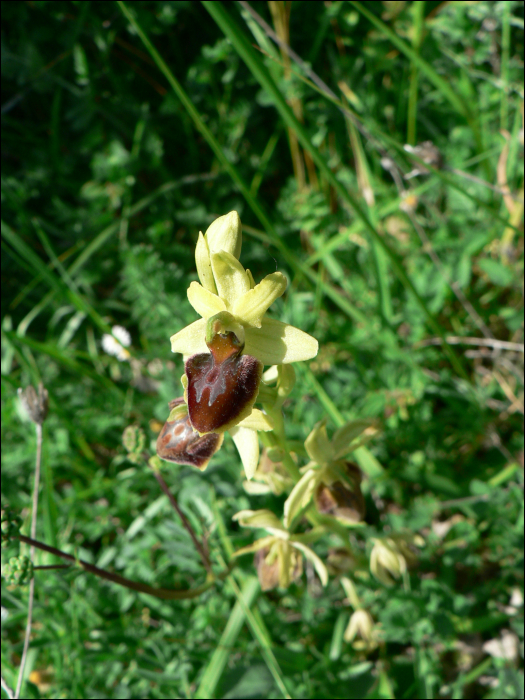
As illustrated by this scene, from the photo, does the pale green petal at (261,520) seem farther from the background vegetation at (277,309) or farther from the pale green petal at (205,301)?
the pale green petal at (205,301)

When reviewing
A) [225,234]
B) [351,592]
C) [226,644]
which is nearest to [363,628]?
[351,592]

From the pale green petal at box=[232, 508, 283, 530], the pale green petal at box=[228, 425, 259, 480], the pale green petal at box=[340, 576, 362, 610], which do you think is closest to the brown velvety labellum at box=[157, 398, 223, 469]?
the pale green petal at box=[228, 425, 259, 480]

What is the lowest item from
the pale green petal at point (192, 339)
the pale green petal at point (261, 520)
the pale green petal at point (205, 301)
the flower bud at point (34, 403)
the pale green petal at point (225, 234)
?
the pale green petal at point (261, 520)

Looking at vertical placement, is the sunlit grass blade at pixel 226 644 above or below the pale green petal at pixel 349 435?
below

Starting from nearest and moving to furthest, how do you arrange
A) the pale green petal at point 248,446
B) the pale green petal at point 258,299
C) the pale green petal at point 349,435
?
the pale green petal at point 258,299 < the pale green petal at point 248,446 < the pale green petal at point 349,435

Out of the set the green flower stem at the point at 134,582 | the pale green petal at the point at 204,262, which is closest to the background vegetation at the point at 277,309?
the green flower stem at the point at 134,582

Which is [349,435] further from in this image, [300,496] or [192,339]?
[192,339]

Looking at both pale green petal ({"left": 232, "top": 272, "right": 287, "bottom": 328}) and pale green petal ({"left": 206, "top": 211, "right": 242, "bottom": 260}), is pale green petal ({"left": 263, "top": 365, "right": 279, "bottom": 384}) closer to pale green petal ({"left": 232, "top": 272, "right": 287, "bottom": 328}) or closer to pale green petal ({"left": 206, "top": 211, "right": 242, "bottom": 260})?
pale green petal ({"left": 232, "top": 272, "right": 287, "bottom": 328})
